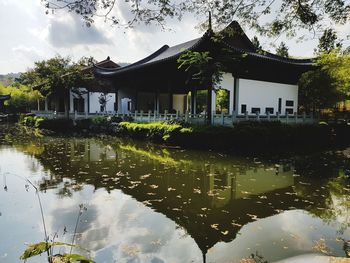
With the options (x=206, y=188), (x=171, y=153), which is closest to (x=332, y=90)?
(x=171, y=153)

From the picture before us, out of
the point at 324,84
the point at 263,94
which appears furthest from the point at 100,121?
the point at 324,84

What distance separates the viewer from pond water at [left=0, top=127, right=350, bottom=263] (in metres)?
4.29

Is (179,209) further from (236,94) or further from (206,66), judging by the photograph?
(236,94)

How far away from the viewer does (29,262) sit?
3.80 m

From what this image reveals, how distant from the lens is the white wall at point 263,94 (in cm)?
1875

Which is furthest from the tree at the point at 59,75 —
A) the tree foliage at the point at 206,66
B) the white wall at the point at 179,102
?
the tree foliage at the point at 206,66

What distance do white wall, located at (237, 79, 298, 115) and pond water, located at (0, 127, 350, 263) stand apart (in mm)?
8514

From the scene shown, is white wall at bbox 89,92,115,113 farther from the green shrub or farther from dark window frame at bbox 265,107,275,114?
dark window frame at bbox 265,107,275,114

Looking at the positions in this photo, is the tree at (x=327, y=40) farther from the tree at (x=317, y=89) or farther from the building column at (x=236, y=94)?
the tree at (x=317, y=89)

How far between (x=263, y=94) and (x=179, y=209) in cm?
1558

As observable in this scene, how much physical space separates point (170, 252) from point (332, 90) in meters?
20.9

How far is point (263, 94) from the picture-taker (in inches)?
779

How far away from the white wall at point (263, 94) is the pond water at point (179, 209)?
8514mm

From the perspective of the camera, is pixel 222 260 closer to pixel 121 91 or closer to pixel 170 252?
pixel 170 252
